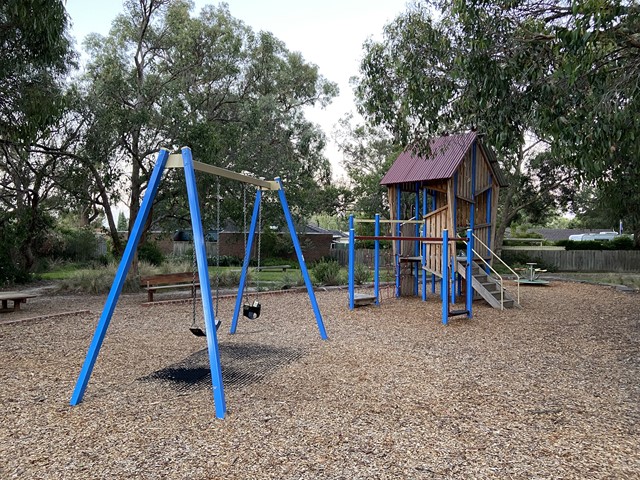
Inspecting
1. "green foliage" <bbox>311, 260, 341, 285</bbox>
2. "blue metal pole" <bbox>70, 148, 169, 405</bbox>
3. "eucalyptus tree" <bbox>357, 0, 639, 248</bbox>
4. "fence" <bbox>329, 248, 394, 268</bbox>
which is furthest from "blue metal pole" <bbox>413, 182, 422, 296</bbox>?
"fence" <bbox>329, 248, 394, 268</bbox>

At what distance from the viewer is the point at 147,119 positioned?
12984mm

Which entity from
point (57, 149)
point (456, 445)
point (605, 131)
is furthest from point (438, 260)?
point (57, 149)

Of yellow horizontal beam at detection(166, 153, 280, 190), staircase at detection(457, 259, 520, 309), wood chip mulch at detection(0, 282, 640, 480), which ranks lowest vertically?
wood chip mulch at detection(0, 282, 640, 480)

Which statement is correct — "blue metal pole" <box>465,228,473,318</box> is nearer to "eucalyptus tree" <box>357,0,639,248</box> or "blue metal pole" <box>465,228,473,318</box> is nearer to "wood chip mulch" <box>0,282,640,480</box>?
"wood chip mulch" <box>0,282,640,480</box>

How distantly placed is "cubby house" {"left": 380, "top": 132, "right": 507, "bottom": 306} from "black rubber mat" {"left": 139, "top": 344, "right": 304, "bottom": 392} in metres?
5.24

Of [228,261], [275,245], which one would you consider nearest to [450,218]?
[228,261]

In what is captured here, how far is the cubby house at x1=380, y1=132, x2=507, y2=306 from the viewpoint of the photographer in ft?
36.3

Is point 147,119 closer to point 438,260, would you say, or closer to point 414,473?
point 438,260

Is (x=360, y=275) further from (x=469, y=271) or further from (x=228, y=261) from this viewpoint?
(x=228, y=261)

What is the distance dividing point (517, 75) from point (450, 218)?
4.29 m

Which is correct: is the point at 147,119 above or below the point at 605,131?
above

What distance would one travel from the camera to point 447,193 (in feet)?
36.7

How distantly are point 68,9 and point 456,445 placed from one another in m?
10.5

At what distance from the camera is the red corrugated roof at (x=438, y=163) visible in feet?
36.4
